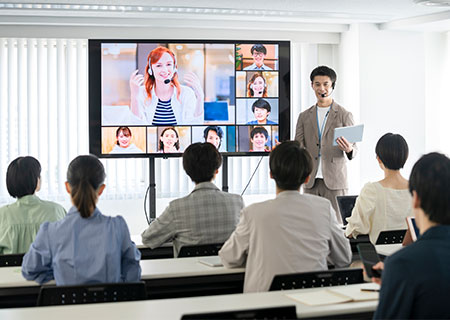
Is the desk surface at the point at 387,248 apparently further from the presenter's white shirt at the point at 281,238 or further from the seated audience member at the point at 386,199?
the presenter's white shirt at the point at 281,238

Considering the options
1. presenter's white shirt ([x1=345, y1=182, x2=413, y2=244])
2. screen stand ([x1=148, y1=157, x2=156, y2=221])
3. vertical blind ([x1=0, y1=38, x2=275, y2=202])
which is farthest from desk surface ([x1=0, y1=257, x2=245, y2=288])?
vertical blind ([x1=0, y1=38, x2=275, y2=202])

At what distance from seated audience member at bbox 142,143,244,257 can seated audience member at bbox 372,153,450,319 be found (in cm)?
185

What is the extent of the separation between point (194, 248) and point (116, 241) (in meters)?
0.71

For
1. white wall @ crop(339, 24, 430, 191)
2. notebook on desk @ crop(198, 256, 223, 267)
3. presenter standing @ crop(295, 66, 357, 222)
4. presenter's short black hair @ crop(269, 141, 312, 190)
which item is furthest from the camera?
white wall @ crop(339, 24, 430, 191)

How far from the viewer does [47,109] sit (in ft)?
23.7

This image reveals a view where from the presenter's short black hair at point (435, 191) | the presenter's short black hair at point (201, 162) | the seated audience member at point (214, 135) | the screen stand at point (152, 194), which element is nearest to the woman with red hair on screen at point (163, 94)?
the seated audience member at point (214, 135)

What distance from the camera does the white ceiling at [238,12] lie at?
5973mm

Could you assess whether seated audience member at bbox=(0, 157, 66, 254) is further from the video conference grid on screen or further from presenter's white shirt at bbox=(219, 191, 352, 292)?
the video conference grid on screen

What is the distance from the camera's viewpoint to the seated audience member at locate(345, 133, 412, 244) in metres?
3.82

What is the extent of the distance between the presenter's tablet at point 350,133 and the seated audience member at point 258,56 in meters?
1.29

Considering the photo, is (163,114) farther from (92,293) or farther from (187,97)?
(92,293)

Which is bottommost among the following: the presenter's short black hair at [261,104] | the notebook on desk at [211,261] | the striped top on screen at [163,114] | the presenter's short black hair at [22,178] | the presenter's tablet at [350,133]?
the notebook on desk at [211,261]

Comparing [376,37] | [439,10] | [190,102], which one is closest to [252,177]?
[190,102]

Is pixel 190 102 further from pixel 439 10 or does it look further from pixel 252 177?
pixel 439 10
